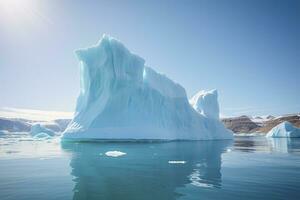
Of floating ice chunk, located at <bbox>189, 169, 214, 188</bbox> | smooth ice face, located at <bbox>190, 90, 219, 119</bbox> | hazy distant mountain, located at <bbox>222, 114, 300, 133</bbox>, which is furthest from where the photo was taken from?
hazy distant mountain, located at <bbox>222, 114, 300, 133</bbox>

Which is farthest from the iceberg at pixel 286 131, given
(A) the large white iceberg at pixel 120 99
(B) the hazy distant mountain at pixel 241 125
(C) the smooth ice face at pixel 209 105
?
(B) the hazy distant mountain at pixel 241 125

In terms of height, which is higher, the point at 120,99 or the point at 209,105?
the point at 209,105

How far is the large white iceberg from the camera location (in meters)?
29.3

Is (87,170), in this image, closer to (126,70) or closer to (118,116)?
(118,116)

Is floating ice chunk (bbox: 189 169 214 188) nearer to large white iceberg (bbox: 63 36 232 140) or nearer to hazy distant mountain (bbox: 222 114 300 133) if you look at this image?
large white iceberg (bbox: 63 36 232 140)

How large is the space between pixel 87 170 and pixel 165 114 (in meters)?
24.7

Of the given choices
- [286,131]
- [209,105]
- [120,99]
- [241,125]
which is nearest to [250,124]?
[241,125]

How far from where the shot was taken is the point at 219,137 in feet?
141

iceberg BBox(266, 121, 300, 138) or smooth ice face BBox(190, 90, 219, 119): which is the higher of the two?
smooth ice face BBox(190, 90, 219, 119)

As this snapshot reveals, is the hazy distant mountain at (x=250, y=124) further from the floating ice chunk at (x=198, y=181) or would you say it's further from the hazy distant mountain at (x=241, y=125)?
the floating ice chunk at (x=198, y=181)

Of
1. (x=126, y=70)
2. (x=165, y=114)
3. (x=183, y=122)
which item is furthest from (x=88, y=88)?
(x=183, y=122)

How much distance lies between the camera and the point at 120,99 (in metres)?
31.8

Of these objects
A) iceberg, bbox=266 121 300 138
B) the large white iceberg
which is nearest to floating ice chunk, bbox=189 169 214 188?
the large white iceberg

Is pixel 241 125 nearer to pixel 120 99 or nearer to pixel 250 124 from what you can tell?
pixel 250 124
